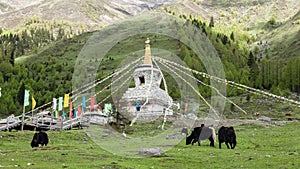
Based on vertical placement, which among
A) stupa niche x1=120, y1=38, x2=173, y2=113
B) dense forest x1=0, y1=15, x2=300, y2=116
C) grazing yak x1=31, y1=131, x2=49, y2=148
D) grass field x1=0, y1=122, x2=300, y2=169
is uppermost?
dense forest x1=0, y1=15, x2=300, y2=116

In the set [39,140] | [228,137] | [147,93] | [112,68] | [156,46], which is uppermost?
[156,46]

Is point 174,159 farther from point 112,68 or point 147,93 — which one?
point 112,68

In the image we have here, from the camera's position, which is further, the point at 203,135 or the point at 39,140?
the point at 203,135

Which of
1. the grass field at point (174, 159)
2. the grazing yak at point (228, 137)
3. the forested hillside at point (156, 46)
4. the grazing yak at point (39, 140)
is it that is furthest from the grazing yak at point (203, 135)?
the forested hillside at point (156, 46)

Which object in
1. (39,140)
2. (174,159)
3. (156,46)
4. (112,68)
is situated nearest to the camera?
(174,159)

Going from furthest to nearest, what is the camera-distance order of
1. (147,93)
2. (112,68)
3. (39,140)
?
(112,68), (147,93), (39,140)

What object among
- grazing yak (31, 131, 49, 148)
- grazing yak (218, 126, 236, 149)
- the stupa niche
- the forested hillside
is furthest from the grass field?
the forested hillside

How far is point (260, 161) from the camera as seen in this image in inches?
667

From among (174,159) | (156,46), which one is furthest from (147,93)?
(156,46)

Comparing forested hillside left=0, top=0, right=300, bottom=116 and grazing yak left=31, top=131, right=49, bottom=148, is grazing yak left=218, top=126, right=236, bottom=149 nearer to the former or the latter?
grazing yak left=31, top=131, right=49, bottom=148

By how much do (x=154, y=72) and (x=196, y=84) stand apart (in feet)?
94.3

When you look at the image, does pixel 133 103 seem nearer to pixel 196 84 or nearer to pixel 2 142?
pixel 2 142

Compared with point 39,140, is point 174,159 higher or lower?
lower

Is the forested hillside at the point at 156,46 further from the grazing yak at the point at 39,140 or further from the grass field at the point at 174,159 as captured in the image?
the grazing yak at the point at 39,140
